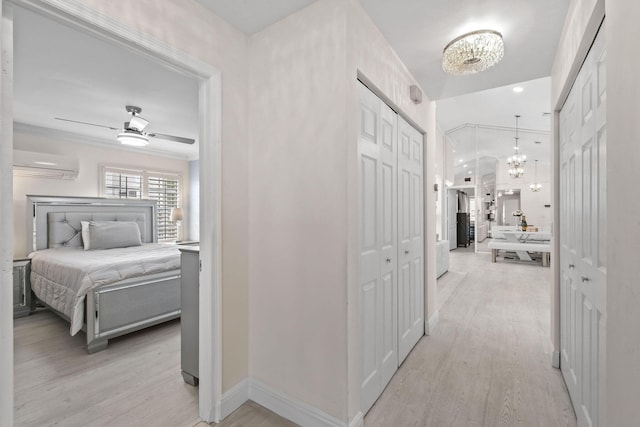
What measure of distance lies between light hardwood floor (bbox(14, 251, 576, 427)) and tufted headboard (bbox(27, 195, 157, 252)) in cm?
121

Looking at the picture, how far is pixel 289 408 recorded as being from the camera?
5.87 feet

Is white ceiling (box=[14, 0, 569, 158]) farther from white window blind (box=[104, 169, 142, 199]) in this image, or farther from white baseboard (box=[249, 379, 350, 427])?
white baseboard (box=[249, 379, 350, 427])

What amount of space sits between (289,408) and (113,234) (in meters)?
4.11

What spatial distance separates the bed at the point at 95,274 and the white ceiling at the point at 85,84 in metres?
1.32

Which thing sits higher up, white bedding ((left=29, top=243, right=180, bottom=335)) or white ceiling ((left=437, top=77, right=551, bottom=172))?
white ceiling ((left=437, top=77, right=551, bottom=172))

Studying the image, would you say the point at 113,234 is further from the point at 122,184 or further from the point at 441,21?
the point at 441,21

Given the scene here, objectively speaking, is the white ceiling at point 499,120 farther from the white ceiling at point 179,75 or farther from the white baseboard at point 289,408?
the white baseboard at point 289,408

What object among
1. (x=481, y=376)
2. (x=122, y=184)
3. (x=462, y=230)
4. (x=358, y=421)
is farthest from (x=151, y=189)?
(x=462, y=230)

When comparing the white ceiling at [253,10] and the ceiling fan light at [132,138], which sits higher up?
the white ceiling at [253,10]

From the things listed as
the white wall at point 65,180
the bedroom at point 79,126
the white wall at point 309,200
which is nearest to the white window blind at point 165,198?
the bedroom at point 79,126

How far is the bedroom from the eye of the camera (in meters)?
2.14

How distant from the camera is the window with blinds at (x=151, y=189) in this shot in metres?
5.06

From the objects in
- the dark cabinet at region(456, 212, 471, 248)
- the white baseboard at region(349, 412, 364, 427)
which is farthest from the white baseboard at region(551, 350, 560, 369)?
the dark cabinet at region(456, 212, 471, 248)

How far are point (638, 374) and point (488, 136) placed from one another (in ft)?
→ 29.8
